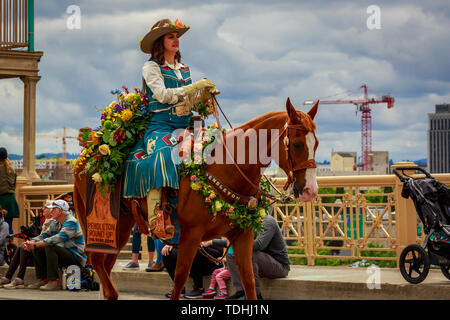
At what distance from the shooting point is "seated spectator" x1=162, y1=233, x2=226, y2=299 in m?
9.66

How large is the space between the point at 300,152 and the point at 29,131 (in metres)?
19.6

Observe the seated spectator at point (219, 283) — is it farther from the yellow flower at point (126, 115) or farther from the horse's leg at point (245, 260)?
the yellow flower at point (126, 115)

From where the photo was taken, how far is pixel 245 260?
250 inches

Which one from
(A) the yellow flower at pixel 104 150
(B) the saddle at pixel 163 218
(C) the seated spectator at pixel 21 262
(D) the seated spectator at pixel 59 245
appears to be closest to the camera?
(B) the saddle at pixel 163 218

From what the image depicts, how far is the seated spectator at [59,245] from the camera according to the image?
11.1 metres

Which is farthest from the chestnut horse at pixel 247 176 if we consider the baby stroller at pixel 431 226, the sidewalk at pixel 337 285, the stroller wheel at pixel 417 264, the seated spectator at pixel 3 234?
the seated spectator at pixel 3 234

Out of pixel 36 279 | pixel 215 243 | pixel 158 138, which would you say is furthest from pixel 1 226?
pixel 158 138

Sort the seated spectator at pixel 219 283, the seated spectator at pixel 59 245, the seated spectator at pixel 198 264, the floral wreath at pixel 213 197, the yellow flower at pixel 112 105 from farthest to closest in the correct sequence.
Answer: the seated spectator at pixel 59 245
the seated spectator at pixel 198 264
the seated spectator at pixel 219 283
the yellow flower at pixel 112 105
the floral wreath at pixel 213 197

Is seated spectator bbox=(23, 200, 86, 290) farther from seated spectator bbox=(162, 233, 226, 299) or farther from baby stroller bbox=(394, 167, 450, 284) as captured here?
baby stroller bbox=(394, 167, 450, 284)

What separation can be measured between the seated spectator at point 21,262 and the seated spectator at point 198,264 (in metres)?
2.62

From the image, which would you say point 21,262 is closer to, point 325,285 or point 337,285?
point 325,285

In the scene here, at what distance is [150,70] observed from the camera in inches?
260

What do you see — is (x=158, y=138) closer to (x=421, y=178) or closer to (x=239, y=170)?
(x=239, y=170)

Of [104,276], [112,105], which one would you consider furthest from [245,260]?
[112,105]
